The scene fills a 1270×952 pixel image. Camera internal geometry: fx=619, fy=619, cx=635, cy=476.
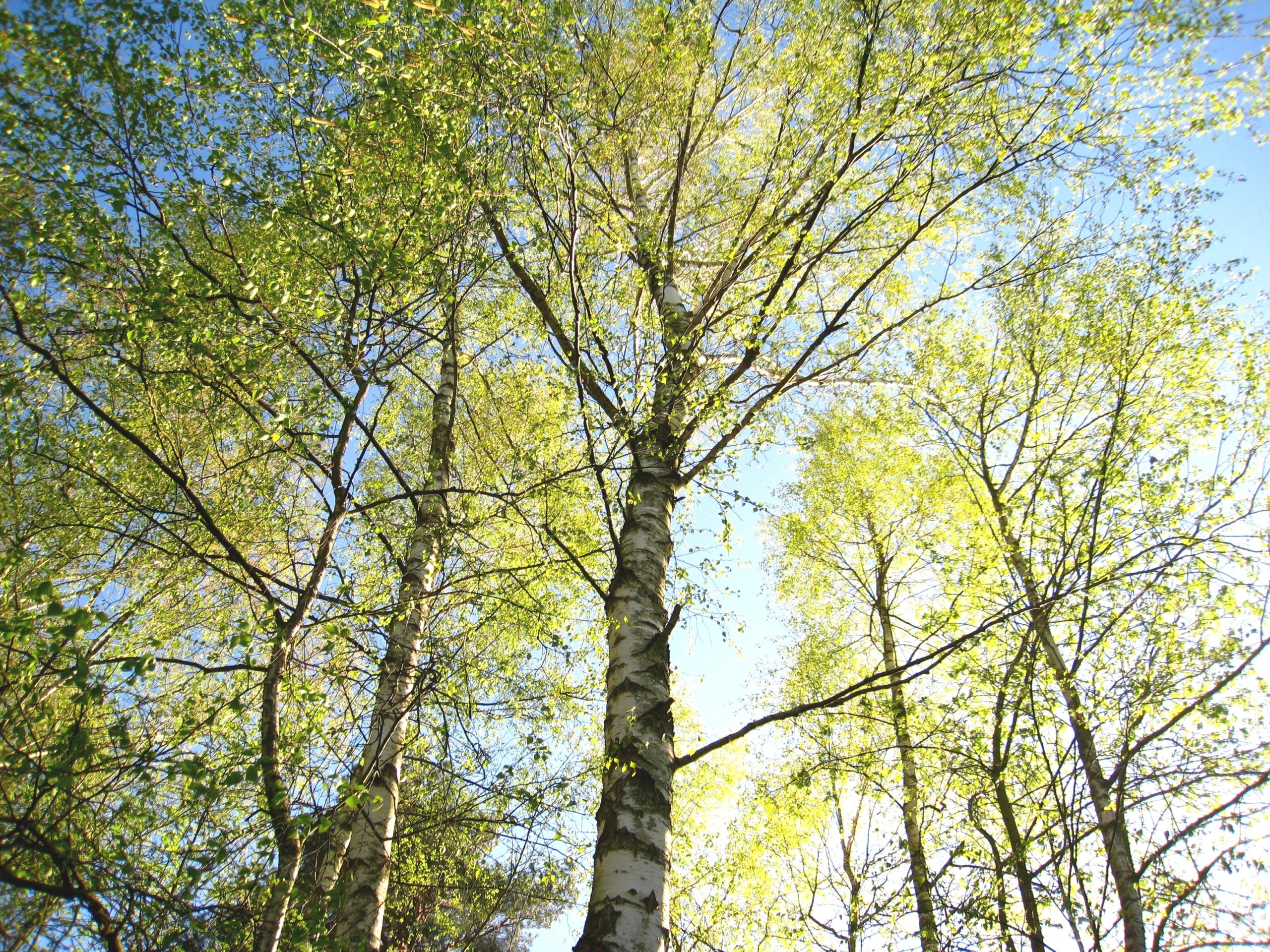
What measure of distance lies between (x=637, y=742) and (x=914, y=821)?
18.0 feet

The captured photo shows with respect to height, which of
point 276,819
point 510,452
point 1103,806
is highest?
point 510,452

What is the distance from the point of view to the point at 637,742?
3258 millimetres

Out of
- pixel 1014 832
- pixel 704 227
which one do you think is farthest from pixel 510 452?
pixel 1014 832

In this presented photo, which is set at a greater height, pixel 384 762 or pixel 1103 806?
pixel 1103 806

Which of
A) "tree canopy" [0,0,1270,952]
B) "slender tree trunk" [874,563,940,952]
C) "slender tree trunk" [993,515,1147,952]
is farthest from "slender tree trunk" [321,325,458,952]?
"slender tree trunk" [993,515,1147,952]

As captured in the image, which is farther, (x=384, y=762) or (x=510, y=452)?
(x=510, y=452)

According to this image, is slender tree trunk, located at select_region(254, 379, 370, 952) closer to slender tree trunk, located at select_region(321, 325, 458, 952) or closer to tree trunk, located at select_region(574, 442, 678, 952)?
slender tree trunk, located at select_region(321, 325, 458, 952)

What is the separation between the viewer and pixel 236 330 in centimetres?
367

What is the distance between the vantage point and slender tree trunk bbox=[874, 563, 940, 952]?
173 inches

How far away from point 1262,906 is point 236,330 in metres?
7.16

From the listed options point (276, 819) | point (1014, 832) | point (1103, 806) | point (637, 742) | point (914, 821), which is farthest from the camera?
point (914, 821)

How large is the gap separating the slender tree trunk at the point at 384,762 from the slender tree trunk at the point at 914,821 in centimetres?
329

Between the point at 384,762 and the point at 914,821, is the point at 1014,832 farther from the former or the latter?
the point at 384,762

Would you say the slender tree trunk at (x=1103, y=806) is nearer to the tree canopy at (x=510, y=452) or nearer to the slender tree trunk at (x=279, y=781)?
the tree canopy at (x=510, y=452)
